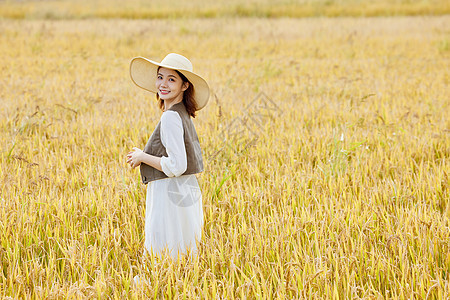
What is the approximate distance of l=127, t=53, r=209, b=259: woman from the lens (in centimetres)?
196

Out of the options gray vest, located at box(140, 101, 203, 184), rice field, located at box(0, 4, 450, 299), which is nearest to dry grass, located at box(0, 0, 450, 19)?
rice field, located at box(0, 4, 450, 299)

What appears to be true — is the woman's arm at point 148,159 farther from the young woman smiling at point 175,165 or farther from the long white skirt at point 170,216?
the long white skirt at point 170,216

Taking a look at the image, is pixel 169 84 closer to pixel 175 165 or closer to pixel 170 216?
pixel 175 165

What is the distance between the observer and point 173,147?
76.0 inches

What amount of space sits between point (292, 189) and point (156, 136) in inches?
44.0

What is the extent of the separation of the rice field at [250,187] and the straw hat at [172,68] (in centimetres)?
70

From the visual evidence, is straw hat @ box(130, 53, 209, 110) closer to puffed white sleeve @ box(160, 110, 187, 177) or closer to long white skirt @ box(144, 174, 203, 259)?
puffed white sleeve @ box(160, 110, 187, 177)

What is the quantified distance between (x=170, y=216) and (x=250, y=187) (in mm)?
853

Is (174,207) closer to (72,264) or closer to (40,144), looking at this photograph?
(72,264)

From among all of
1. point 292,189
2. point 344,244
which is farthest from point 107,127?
point 344,244

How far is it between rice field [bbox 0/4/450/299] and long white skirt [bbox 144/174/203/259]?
0.31 feet

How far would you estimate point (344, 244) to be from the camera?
205 cm

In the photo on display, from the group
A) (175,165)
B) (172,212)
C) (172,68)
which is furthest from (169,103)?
(172,212)

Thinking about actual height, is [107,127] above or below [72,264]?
above
